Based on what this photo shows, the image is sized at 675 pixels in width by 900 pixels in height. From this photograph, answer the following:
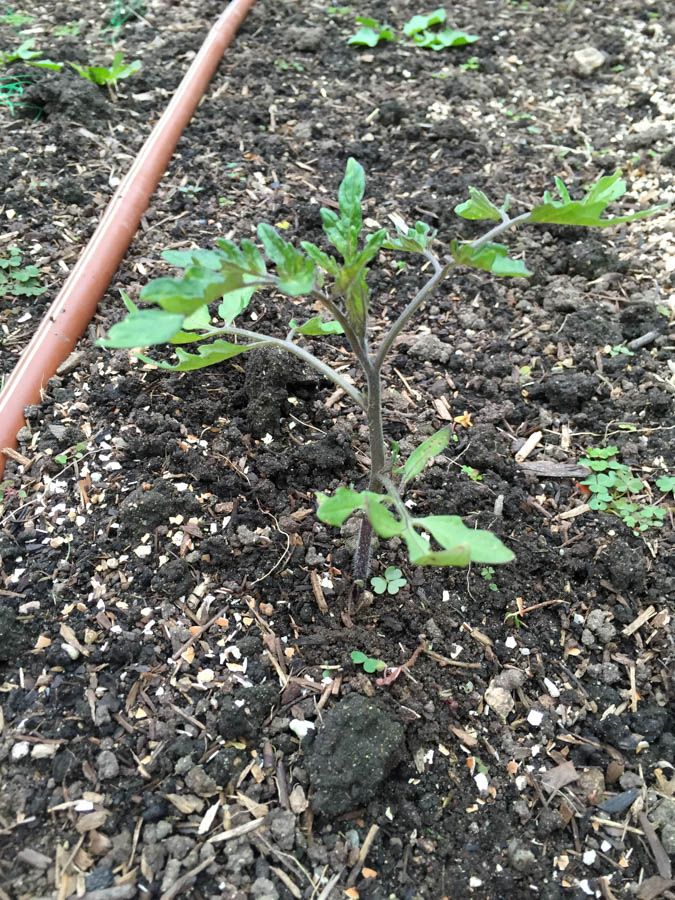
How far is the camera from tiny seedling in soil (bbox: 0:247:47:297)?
2.34 metres

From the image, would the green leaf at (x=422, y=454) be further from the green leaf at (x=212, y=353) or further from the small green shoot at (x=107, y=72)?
the small green shoot at (x=107, y=72)

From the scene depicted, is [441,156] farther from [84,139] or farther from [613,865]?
[613,865]

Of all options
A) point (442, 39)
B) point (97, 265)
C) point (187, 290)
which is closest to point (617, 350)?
point (187, 290)

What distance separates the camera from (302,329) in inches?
62.1

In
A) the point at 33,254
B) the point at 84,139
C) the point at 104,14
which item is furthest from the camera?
the point at 104,14

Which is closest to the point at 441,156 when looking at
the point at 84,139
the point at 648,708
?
the point at 84,139

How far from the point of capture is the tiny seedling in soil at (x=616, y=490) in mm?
1873

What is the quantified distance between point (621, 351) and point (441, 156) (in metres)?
1.23

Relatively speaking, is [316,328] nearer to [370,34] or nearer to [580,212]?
[580,212]

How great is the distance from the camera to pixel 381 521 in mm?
1246

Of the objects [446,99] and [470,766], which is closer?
[470,766]

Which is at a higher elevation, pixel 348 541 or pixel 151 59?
pixel 151 59

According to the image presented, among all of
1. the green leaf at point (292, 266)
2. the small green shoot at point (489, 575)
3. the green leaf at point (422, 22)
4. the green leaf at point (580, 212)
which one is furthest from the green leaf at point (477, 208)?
the green leaf at point (422, 22)

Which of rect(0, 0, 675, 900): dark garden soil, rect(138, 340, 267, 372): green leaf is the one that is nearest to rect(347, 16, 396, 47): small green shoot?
rect(0, 0, 675, 900): dark garden soil
